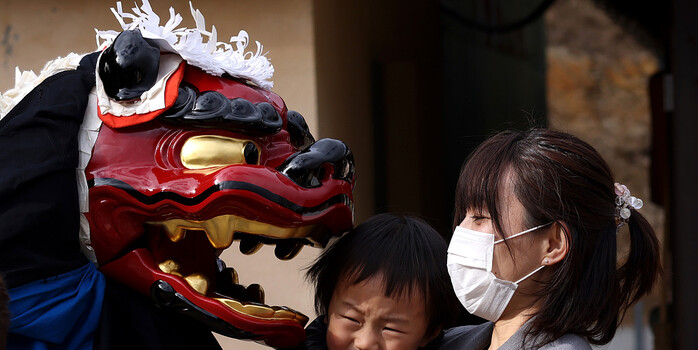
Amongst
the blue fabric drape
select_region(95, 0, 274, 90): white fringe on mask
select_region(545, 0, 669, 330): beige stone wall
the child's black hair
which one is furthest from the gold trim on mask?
select_region(545, 0, 669, 330): beige stone wall

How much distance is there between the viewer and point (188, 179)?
5.20 ft

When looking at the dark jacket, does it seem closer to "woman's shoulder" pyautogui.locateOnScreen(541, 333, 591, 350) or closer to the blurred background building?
"woman's shoulder" pyautogui.locateOnScreen(541, 333, 591, 350)

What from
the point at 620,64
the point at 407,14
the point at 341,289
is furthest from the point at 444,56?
the point at 620,64

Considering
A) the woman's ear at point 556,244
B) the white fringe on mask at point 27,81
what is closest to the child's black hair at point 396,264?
the woman's ear at point 556,244

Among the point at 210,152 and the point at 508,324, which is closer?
the point at 210,152

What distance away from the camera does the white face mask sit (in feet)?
5.67

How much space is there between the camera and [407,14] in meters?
4.50

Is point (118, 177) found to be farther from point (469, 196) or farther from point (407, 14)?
point (407, 14)

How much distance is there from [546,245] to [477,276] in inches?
5.8

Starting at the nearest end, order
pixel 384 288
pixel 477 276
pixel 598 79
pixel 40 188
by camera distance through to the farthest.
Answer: pixel 40 188, pixel 477 276, pixel 384 288, pixel 598 79

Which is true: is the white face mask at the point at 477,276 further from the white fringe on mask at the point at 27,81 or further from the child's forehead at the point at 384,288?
the white fringe on mask at the point at 27,81

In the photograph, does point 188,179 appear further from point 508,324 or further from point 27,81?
point 508,324

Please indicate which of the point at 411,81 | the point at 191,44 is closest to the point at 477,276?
the point at 191,44

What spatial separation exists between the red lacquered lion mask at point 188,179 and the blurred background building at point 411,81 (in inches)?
24.5
